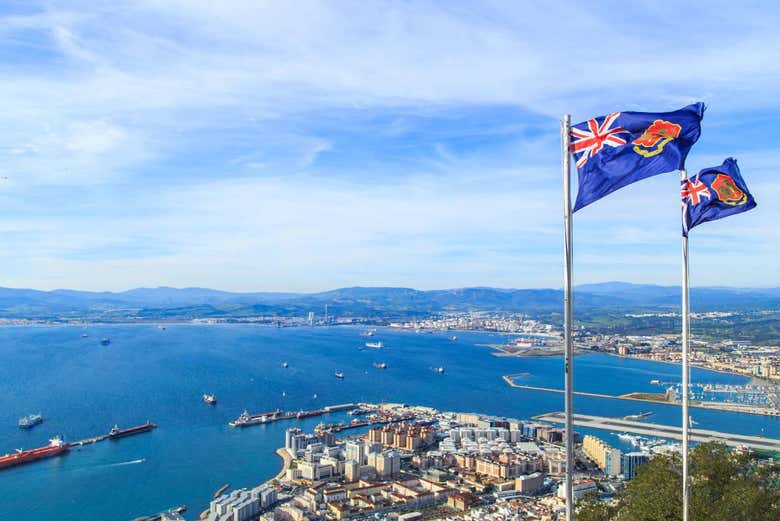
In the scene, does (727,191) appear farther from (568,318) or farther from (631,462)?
(631,462)

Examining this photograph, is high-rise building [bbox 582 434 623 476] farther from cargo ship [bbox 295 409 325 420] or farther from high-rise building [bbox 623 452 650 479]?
cargo ship [bbox 295 409 325 420]

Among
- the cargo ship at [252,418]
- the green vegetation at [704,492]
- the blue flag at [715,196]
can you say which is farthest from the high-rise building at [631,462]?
the blue flag at [715,196]

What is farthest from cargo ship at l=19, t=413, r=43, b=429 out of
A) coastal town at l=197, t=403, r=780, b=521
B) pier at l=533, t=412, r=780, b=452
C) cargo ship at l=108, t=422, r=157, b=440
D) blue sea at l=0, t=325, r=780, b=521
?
pier at l=533, t=412, r=780, b=452

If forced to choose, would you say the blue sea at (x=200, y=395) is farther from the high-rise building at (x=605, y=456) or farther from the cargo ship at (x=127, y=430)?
the high-rise building at (x=605, y=456)

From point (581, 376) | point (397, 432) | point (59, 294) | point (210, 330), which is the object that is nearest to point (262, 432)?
point (397, 432)

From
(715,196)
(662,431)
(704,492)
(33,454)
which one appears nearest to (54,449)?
(33,454)

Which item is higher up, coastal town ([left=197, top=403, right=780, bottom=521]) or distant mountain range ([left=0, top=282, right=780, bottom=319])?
distant mountain range ([left=0, top=282, right=780, bottom=319])

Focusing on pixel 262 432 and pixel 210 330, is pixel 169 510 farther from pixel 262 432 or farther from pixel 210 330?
pixel 210 330
